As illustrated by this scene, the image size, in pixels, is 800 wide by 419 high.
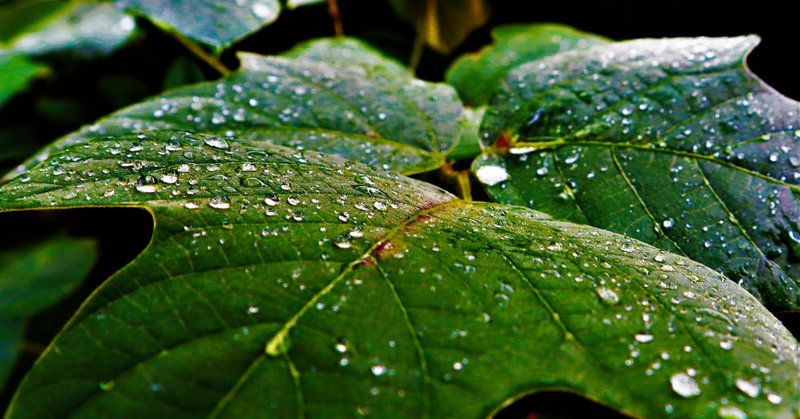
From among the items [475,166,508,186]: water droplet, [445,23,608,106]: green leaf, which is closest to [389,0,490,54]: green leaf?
[445,23,608,106]: green leaf

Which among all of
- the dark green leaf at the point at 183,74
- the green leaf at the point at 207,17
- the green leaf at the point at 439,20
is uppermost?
the green leaf at the point at 207,17

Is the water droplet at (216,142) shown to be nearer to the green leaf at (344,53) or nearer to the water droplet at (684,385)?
the water droplet at (684,385)

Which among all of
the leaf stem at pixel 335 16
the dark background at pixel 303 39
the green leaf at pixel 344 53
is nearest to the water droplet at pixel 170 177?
the green leaf at pixel 344 53

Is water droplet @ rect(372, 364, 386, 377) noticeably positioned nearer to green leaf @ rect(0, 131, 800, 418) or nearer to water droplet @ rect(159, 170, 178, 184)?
green leaf @ rect(0, 131, 800, 418)

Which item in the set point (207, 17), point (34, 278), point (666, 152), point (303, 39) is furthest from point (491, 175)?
point (34, 278)

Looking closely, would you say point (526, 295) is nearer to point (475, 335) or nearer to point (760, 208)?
point (475, 335)

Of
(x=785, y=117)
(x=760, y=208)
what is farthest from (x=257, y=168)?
(x=785, y=117)
